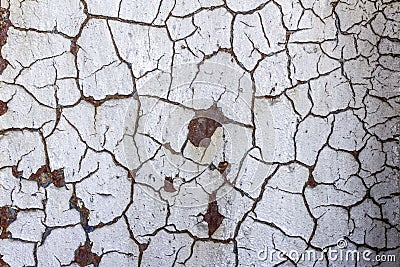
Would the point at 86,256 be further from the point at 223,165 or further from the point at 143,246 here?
the point at 223,165

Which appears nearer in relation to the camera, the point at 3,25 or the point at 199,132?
the point at 3,25

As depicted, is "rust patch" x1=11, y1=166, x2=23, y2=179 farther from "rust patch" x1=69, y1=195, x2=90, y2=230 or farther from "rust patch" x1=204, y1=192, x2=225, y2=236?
"rust patch" x1=204, y1=192, x2=225, y2=236

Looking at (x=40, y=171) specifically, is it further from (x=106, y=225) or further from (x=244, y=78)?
(x=244, y=78)

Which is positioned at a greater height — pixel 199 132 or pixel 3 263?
pixel 199 132

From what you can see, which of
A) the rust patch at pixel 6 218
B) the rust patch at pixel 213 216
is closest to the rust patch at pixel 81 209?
the rust patch at pixel 6 218

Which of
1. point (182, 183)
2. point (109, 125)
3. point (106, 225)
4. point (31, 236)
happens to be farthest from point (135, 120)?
point (31, 236)

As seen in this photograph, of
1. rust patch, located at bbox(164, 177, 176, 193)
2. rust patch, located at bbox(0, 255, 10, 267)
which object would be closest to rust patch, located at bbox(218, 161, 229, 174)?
rust patch, located at bbox(164, 177, 176, 193)

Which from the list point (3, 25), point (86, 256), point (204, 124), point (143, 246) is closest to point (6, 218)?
point (86, 256)
